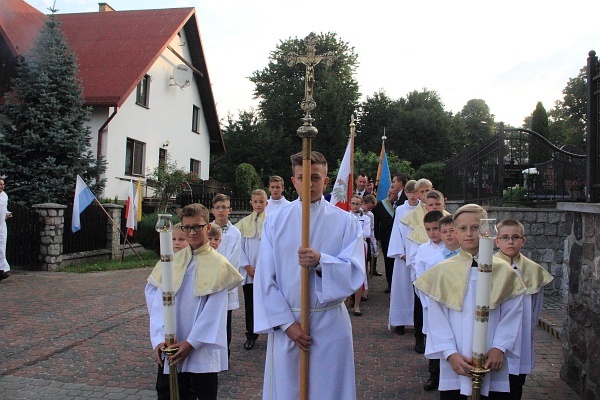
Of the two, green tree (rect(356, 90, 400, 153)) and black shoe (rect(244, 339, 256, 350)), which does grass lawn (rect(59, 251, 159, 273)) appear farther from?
green tree (rect(356, 90, 400, 153))

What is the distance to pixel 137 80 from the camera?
18.7 m

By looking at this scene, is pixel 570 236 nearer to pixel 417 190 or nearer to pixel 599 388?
pixel 599 388

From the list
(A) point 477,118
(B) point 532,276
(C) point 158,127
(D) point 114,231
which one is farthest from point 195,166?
(A) point 477,118

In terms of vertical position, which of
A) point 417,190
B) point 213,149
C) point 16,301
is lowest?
point 16,301

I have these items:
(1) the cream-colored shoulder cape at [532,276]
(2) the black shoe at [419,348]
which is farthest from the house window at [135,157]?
(1) the cream-colored shoulder cape at [532,276]

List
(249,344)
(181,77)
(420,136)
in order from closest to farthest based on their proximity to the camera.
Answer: (249,344)
(181,77)
(420,136)

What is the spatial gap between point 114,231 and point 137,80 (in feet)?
21.2

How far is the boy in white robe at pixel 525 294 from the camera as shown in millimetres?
3371

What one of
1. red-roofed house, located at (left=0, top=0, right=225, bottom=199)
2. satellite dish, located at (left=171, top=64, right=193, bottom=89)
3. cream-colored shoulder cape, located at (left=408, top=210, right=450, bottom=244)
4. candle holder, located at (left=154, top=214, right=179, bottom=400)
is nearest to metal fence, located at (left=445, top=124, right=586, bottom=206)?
cream-colored shoulder cape, located at (left=408, top=210, right=450, bottom=244)

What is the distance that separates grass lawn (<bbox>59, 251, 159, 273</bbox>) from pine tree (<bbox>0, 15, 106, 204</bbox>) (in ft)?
7.59

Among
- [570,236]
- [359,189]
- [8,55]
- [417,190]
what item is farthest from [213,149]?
[570,236]

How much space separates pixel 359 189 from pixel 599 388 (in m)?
7.73

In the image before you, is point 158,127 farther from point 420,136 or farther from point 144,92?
point 420,136

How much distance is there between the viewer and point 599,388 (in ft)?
13.5
